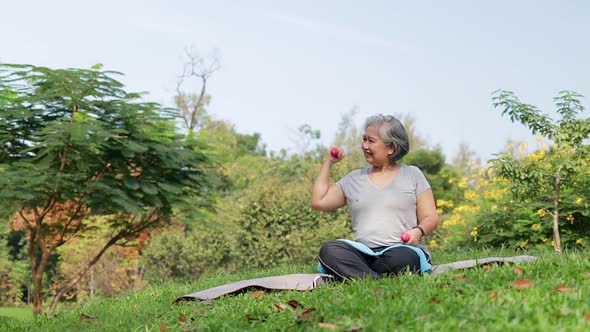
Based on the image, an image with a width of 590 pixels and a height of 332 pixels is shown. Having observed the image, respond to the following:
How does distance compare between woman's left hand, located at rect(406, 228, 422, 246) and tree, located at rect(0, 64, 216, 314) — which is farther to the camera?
tree, located at rect(0, 64, 216, 314)

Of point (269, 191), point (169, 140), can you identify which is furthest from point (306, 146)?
point (169, 140)

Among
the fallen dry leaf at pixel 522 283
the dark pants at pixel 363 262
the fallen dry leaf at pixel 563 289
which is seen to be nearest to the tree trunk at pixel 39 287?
the dark pants at pixel 363 262

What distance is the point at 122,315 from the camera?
5.78 meters

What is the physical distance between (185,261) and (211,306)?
484 inches

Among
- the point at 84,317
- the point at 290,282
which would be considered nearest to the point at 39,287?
the point at 84,317

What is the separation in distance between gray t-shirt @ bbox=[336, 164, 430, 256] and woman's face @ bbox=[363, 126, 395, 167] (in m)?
0.19

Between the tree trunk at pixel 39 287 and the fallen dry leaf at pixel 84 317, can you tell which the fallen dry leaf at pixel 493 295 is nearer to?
the fallen dry leaf at pixel 84 317

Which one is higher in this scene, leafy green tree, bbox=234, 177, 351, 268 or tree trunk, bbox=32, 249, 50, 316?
leafy green tree, bbox=234, 177, 351, 268

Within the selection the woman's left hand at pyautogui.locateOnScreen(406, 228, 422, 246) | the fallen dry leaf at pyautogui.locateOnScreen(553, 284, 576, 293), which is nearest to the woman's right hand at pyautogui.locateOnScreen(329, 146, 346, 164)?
the woman's left hand at pyautogui.locateOnScreen(406, 228, 422, 246)

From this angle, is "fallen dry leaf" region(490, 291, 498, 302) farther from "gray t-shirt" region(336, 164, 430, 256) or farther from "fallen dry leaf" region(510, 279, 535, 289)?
"gray t-shirt" region(336, 164, 430, 256)

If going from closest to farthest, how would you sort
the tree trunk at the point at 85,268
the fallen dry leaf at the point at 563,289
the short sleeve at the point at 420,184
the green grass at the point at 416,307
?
the green grass at the point at 416,307 < the fallen dry leaf at the point at 563,289 < the short sleeve at the point at 420,184 < the tree trunk at the point at 85,268

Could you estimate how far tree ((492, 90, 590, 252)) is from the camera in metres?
9.23

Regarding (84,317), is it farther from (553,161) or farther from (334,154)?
(553,161)

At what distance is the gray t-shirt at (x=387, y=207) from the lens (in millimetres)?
5289
